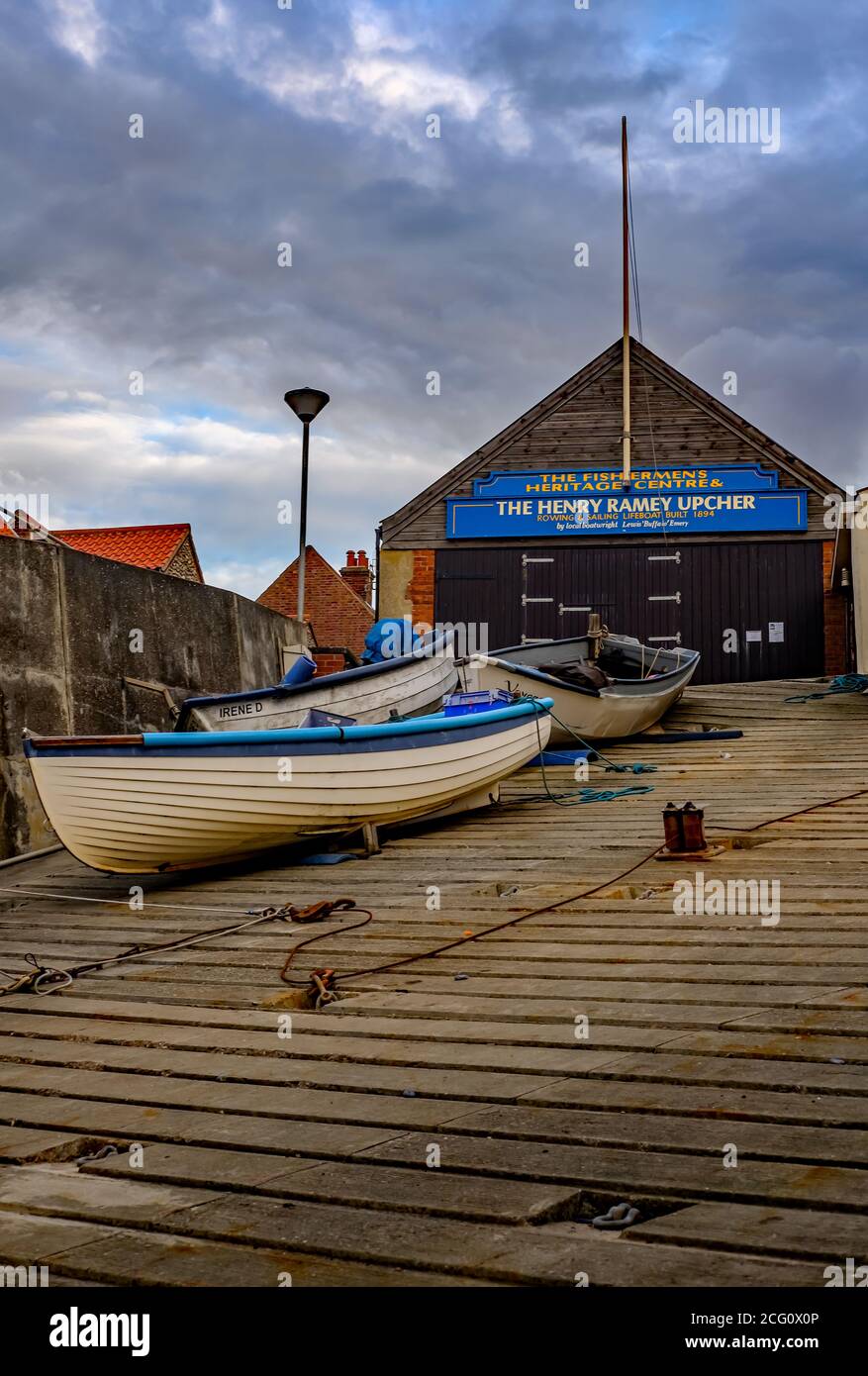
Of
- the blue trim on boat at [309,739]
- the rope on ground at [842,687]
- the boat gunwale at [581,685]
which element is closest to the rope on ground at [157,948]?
the blue trim on boat at [309,739]

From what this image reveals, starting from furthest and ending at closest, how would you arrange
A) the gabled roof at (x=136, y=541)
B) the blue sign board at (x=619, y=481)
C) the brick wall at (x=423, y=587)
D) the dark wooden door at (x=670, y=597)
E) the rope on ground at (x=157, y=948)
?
1. the gabled roof at (x=136, y=541)
2. the brick wall at (x=423, y=587)
3. the blue sign board at (x=619, y=481)
4. the dark wooden door at (x=670, y=597)
5. the rope on ground at (x=157, y=948)

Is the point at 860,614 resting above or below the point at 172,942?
above

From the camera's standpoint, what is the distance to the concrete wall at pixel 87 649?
9.07 meters

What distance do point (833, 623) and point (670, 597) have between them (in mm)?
2551

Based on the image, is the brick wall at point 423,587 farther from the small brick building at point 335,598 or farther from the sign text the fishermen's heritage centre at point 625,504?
the small brick building at point 335,598

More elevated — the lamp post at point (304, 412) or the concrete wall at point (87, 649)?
the lamp post at point (304, 412)

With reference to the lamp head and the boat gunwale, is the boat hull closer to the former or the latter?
the boat gunwale

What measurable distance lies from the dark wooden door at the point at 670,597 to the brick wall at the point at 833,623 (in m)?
0.10

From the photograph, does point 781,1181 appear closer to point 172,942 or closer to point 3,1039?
point 3,1039

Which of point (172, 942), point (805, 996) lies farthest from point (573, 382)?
point (805, 996)

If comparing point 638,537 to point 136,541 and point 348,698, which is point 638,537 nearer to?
point 348,698

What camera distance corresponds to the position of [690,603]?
Result: 20156 millimetres

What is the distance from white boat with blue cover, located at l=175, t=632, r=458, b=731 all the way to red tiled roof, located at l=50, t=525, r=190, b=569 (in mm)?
21428

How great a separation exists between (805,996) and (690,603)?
1608 centimetres
